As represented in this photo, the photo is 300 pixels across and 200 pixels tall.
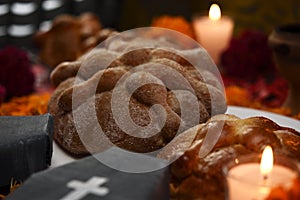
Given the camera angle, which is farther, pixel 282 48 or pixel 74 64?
pixel 282 48

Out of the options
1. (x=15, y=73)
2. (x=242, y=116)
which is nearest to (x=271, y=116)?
→ (x=242, y=116)

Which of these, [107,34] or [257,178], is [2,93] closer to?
[107,34]

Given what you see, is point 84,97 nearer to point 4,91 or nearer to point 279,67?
point 4,91

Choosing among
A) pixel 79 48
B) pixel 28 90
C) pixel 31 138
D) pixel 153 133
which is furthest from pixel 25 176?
pixel 79 48

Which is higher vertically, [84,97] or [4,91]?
[84,97]

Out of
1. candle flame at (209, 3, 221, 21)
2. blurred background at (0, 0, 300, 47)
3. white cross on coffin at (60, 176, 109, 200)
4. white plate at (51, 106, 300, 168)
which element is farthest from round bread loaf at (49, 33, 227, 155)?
blurred background at (0, 0, 300, 47)

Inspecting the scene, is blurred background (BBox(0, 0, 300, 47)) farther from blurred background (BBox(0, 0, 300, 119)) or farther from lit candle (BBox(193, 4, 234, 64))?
lit candle (BBox(193, 4, 234, 64))

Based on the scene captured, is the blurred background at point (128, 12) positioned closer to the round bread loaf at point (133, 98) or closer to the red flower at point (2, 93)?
the red flower at point (2, 93)
